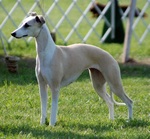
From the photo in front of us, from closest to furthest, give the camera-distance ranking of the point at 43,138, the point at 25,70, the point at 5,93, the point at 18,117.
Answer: the point at 43,138 < the point at 18,117 < the point at 5,93 < the point at 25,70

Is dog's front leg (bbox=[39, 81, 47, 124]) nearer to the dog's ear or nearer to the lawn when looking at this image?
the lawn

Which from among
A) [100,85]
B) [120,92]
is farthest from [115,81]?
[100,85]

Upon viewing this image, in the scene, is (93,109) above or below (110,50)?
above

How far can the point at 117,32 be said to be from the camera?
1600cm

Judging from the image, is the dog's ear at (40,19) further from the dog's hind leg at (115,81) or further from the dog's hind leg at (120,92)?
the dog's hind leg at (120,92)

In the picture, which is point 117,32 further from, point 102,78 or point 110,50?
point 102,78

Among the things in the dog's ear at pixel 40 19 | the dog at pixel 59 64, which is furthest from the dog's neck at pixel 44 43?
the dog's ear at pixel 40 19

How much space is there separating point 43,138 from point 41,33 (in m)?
1.34

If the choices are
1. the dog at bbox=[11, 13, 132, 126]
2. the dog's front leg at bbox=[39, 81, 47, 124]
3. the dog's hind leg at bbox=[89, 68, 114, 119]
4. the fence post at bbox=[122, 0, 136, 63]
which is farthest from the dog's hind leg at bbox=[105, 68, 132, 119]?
the fence post at bbox=[122, 0, 136, 63]

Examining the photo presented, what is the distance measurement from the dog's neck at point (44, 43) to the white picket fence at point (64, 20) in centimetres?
503

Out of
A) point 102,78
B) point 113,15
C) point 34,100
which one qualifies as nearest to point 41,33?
point 102,78

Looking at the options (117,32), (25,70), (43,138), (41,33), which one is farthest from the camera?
(117,32)

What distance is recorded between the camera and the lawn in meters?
7.86

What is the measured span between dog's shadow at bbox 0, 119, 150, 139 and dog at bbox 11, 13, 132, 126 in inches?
10.7
